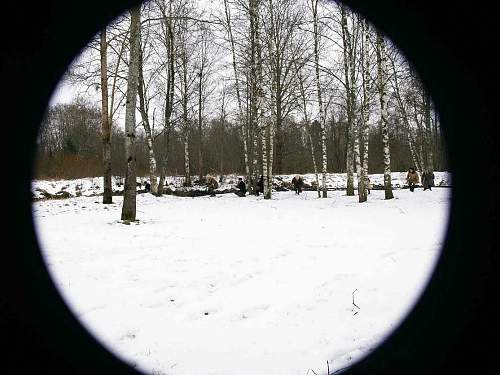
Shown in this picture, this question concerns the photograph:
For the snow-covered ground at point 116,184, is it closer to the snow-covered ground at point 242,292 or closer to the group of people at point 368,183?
the group of people at point 368,183

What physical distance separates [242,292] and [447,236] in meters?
1.92

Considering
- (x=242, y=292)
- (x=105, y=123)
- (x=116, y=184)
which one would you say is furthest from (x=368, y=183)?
(x=116, y=184)

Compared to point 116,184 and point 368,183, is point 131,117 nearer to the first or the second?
point 368,183

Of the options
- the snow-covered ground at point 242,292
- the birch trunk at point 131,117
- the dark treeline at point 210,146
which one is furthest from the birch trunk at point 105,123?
the dark treeline at point 210,146

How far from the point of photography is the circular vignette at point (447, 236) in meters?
1.69

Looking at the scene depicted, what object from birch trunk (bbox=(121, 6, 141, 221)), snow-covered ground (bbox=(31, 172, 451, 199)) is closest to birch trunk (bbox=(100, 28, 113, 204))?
birch trunk (bbox=(121, 6, 141, 221))

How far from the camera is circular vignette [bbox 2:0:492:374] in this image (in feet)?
5.55

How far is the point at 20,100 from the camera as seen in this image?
2018mm

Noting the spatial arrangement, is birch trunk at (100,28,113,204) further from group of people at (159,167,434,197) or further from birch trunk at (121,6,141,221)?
group of people at (159,167,434,197)

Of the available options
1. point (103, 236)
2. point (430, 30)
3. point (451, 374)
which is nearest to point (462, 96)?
point (430, 30)

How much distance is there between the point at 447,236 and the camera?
7.95 ft

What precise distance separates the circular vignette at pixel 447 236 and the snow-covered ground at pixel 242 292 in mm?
265

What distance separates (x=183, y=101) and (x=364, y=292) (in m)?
20.5

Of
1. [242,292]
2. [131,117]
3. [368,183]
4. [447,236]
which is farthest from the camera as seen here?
[368,183]
